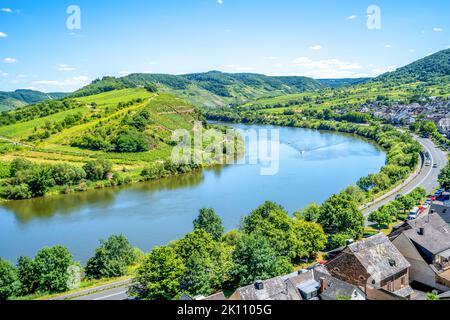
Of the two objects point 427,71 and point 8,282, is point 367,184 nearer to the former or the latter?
point 8,282

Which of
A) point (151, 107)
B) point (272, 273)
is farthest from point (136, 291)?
point (151, 107)

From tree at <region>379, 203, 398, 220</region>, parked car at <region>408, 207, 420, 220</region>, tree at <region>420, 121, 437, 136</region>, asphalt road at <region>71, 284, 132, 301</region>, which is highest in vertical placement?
tree at <region>420, 121, 437, 136</region>

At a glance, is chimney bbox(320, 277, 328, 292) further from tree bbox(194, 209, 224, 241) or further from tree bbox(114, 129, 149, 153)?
tree bbox(114, 129, 149, 153)

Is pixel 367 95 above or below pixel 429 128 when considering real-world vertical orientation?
above

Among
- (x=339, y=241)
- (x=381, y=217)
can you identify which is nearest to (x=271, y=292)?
(x=339, y=241)

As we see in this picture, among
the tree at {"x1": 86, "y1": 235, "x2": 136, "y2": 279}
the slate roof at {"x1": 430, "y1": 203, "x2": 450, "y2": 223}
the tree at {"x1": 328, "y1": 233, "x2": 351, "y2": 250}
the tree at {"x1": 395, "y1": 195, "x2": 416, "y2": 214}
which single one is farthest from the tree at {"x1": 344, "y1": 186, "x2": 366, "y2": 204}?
the tree at {"x1": 86, "y1": 235, "x2": 136, "y2": 279}

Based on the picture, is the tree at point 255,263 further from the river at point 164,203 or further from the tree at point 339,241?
the river at point 164,203
